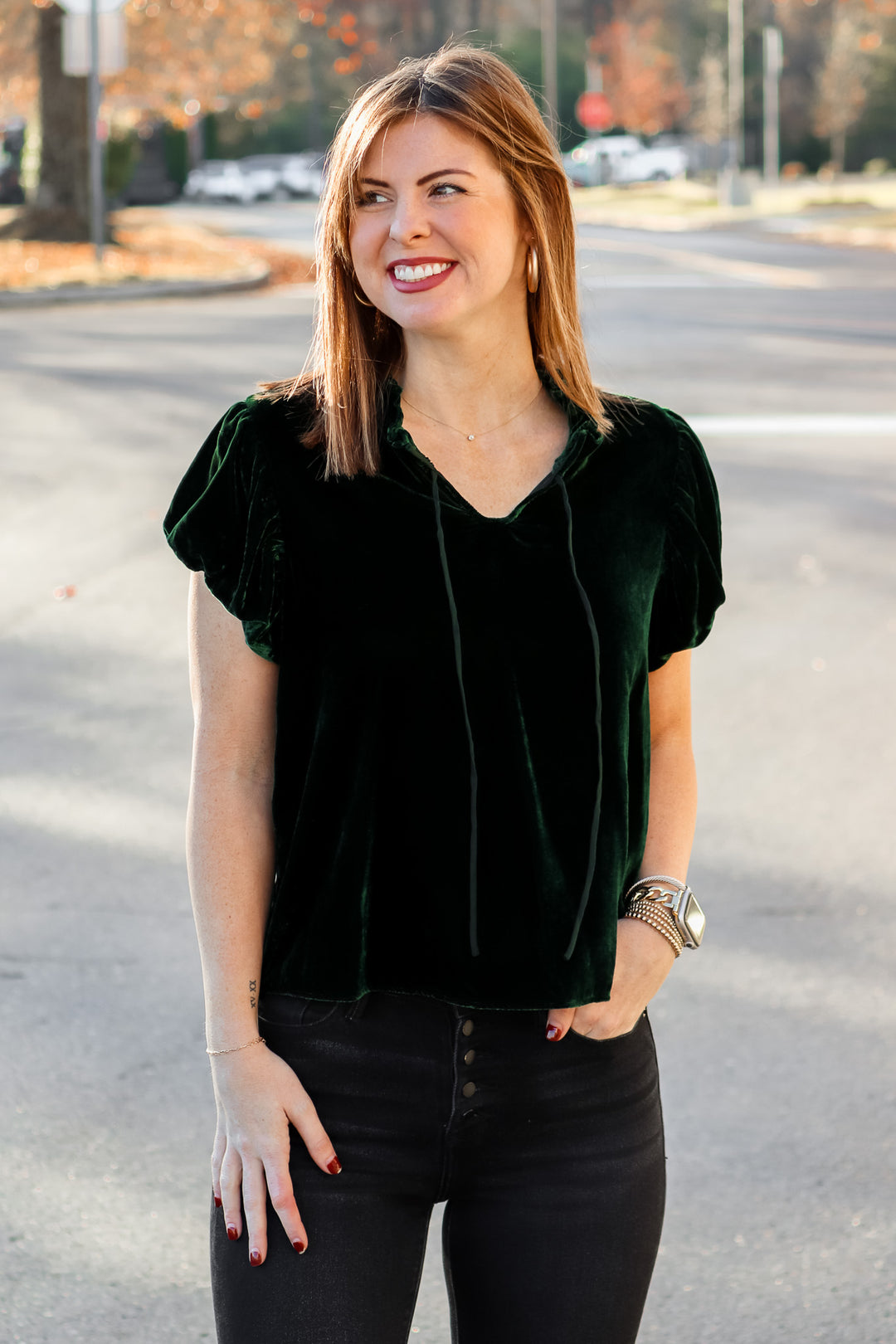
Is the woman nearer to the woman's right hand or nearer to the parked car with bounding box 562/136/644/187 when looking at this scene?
the woman's right hand

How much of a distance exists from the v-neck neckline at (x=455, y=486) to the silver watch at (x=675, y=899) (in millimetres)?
482

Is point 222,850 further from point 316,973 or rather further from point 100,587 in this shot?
point 100,587

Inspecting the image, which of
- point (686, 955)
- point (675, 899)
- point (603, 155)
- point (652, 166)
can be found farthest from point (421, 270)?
point (652, 166)

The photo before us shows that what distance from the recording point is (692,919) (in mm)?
2070

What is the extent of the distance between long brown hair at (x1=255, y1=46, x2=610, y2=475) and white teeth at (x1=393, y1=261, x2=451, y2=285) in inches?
3.8

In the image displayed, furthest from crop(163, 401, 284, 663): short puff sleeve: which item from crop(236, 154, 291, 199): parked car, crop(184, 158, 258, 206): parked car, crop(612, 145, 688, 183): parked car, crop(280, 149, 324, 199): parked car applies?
crop(612, 145, 688, 183): parked car

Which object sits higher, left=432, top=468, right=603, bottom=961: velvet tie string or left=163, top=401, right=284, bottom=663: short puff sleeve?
left=163, top=401, right=284, bottom=663: short puff sleeve

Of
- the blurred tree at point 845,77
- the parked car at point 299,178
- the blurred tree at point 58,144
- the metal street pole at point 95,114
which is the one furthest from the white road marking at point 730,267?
the blurred tree at point 845,77

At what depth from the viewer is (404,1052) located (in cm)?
181

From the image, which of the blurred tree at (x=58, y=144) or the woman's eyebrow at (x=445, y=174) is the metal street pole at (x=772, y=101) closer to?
the blurred tree at (x=58, y=144)

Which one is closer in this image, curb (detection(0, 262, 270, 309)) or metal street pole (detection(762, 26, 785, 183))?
curb (detection(0, 262, 270, 309))

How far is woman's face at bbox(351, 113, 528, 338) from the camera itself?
1884 millimetres

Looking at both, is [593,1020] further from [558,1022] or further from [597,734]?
[597,734]

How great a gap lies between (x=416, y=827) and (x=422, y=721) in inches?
4.5
